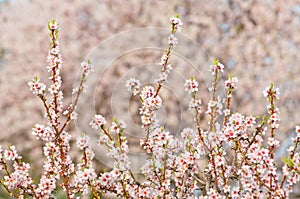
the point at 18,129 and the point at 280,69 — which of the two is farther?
the point at 18,129

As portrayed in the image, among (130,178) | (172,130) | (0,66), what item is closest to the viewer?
(130,178)

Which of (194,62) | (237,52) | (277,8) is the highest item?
(277,8)

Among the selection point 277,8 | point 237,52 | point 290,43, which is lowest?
point 237,52

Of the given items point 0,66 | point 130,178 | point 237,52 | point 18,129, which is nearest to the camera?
point 130,178

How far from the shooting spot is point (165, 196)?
5.78ft

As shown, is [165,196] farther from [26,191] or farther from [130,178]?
[26,191]

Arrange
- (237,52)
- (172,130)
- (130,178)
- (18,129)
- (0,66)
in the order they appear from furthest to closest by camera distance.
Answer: (0,66), (18,129), (237,52), (172,130), (130,178)

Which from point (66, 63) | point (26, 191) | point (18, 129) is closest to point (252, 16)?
point (66, 63)

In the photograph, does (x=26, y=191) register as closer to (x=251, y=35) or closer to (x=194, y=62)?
(x=194, y=62)

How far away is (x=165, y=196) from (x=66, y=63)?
3113 mm

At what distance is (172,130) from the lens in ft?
13.3

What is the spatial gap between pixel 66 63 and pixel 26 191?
9.71 ft

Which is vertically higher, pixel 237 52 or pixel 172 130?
pixel 237 52

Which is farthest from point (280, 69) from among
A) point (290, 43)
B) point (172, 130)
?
point (172, 130)
